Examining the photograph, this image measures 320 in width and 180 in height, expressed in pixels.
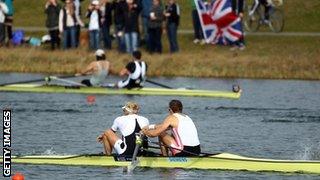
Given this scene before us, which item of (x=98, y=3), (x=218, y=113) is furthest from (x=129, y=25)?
(x=218, y=113)

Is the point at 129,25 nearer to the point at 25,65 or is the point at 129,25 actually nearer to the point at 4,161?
the point at 25,65

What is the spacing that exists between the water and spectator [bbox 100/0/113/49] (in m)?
2.05

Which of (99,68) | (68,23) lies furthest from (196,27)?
(99,68)

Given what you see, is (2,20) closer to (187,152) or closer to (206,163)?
(187,152)

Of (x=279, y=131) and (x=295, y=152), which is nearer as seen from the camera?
(x=295, y=152)

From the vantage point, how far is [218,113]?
129 ft

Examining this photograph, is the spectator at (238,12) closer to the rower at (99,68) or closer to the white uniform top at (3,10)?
the white uniform top at (3,10)

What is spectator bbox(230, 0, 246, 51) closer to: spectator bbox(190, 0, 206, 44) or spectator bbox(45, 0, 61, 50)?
spectator bbox(190, 0, 206, 44)

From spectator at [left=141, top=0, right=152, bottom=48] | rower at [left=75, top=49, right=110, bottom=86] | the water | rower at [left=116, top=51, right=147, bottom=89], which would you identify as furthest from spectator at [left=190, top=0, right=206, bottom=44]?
rower at [left=116, top=51, right=147, bottom=89]

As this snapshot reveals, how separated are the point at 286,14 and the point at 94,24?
11.9 metres

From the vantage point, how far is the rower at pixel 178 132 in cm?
2702

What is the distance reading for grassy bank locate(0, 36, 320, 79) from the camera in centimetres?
4791

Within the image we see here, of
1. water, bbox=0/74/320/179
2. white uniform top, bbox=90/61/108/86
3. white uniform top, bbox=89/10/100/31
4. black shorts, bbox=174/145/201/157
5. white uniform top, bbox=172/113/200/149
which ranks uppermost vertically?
white uniform top, bbox=89/10/100/31

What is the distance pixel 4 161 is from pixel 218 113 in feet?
46.9
